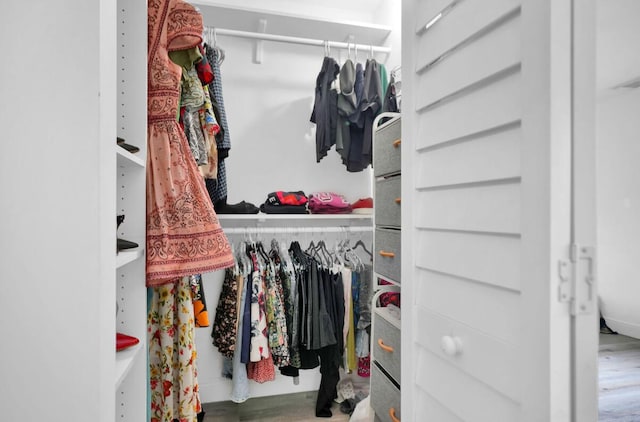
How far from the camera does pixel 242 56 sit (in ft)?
8.18

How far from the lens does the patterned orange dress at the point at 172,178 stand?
1108 millimetres

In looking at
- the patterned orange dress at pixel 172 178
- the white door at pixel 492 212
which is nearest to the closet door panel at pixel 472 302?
the white door at pixel 492 212

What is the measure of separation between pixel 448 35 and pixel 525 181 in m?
0.44

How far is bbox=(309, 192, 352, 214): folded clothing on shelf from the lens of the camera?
237cm

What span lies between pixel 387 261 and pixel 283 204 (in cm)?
100

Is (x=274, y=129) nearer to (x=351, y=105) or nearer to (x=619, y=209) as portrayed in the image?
(x=351, y=105)

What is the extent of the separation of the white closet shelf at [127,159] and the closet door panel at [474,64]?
78cm

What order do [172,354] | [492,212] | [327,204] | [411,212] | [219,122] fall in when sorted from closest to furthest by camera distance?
[492,212] → [411,212] → [172,354] → [219,122] → [327,204]

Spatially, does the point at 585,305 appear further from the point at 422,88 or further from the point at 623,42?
the point at 422,88

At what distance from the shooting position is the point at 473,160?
807 millimetres

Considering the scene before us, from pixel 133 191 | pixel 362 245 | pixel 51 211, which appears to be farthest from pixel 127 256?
pixel 362 245

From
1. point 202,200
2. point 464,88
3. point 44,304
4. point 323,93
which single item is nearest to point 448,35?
Result: point 464,88

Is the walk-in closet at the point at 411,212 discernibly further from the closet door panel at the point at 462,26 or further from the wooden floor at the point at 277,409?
the wooden floor at the point at 277,409

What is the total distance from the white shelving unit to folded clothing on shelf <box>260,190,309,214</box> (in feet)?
4.03
